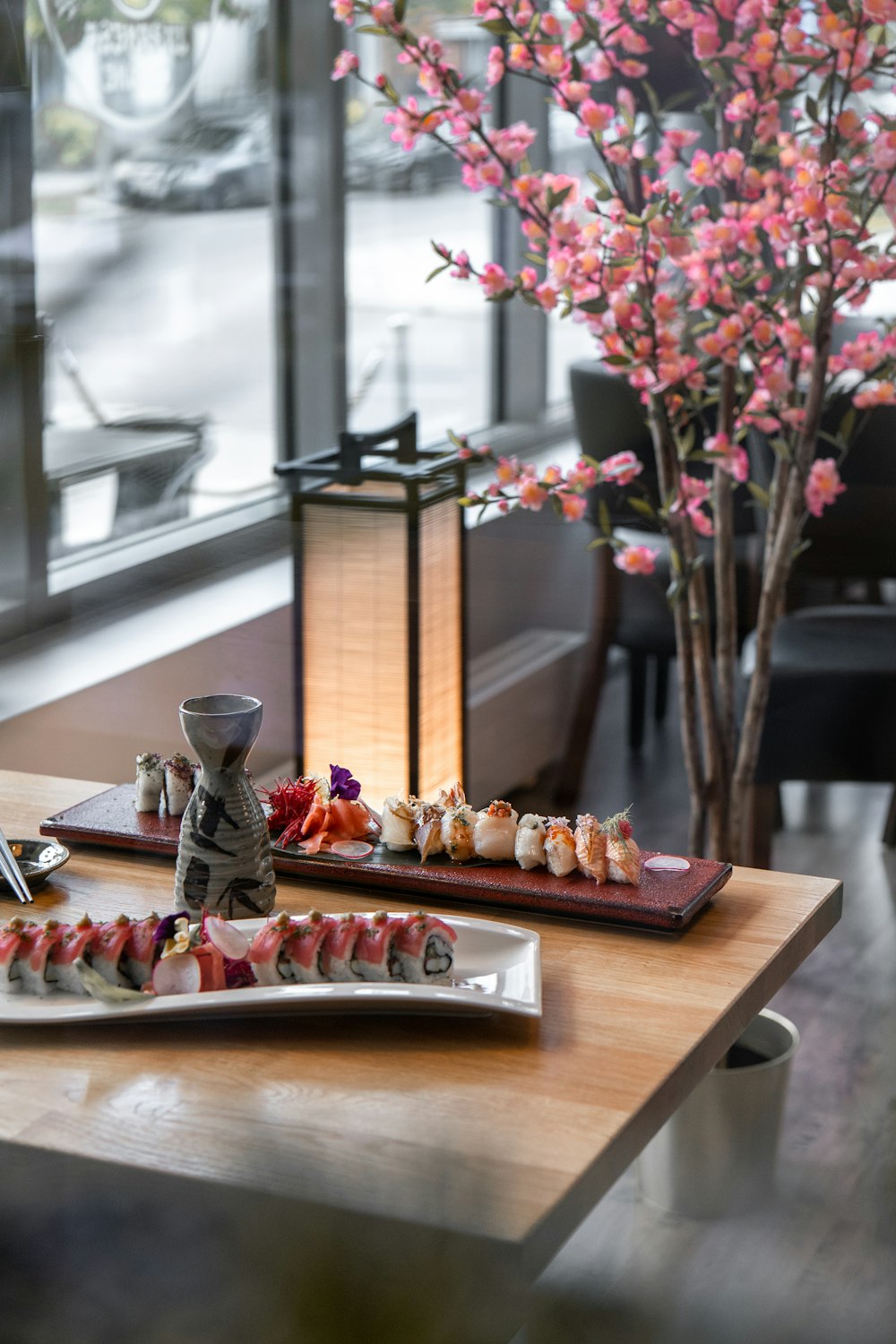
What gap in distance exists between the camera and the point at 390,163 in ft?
5.77

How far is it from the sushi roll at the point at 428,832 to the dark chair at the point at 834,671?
2.74ft

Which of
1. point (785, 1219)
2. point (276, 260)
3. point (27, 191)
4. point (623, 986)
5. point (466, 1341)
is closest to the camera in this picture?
point (466, 1341)

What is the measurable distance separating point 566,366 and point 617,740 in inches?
18.8

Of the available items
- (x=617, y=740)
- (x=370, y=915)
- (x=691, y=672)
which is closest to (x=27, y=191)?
(x=691, y=672)

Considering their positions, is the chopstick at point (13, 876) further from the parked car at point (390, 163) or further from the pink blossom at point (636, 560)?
the parked car at point (390, 163)

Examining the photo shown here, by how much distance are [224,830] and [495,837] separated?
148mm

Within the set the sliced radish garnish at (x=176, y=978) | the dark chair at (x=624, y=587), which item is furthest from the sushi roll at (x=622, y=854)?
the dark chair at (x=624, y=587)

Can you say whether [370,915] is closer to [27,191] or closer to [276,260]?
[27,191]

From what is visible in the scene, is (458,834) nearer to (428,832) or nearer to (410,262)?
(428,832)

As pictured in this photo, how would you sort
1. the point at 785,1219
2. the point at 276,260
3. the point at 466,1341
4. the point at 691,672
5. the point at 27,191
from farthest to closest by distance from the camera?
the point at 276,260 < the point at 691,672 < the point at 27,191 < the point at 785,1219 < the point at 466,1341

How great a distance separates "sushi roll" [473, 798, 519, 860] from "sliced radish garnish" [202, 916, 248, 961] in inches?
6.2

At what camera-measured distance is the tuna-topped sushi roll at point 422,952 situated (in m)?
0.66

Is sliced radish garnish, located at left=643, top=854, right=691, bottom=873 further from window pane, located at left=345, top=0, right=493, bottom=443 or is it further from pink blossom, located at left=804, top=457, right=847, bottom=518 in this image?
window pane, located at left=345, top=0, right=493, bottom=443

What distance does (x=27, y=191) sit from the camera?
1.26 meters
